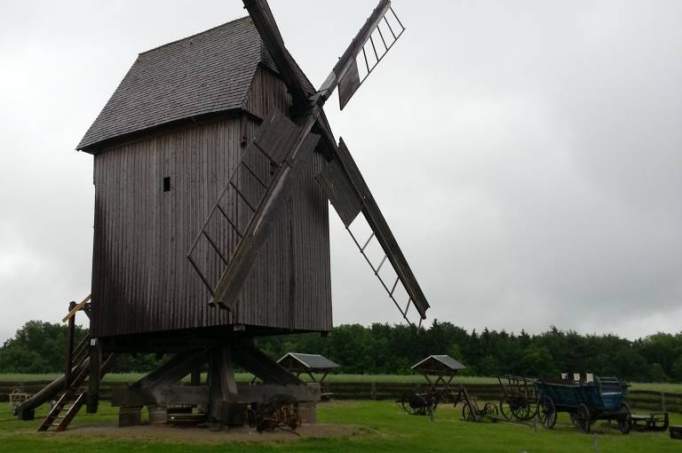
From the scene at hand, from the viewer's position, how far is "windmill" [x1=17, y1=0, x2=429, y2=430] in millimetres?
14852

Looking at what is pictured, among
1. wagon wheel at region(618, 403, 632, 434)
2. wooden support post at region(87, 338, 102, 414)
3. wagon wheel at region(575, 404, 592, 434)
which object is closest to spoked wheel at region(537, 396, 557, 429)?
wagon wheel at region(575, 404, 592, 434)

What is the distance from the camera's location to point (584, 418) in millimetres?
18625

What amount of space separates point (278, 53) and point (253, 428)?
7877 mm

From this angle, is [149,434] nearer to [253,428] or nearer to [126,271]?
[253,428]

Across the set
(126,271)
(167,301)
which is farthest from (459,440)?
(126,271)

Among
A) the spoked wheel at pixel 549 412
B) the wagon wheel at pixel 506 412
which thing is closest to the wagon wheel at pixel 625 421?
the spoked wheel at pixel 549 412

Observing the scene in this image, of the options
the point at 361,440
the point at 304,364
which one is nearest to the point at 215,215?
the point at 361,440

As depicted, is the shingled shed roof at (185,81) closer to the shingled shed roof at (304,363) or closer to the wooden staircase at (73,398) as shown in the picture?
the wooden staircase at (73,398)

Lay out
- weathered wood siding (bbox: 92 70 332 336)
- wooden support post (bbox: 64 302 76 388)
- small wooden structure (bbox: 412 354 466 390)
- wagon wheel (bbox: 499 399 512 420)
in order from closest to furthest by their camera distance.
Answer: weathered wood siding (bbox: 92 70 332 336) → wooden support post (bbox: 64 302 76 388) → wagon wheel (bbox: 499 399 512 420) → small wooden structure (bbox: 412 354 466 390)

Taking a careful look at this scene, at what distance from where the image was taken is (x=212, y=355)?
16.0m

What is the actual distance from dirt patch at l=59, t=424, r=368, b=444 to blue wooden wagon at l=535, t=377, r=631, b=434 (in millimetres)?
6337

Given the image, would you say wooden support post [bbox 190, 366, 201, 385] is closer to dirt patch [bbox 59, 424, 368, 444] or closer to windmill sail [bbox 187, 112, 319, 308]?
dirt patch [bbox 59, 424, 368, 444]

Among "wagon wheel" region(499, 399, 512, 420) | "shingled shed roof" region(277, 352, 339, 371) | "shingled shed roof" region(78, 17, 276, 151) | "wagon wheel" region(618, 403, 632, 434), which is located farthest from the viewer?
"shingled shed roof" region(277, 352, 339, 371)

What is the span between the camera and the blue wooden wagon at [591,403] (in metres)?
18.6
